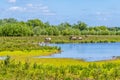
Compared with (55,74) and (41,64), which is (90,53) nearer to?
(41,64)

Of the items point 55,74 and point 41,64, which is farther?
point 41,64

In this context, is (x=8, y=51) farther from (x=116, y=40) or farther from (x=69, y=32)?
(x=69, y=32)

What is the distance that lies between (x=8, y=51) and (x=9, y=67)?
29.6 m

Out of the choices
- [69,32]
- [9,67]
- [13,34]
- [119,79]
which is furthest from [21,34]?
[119,79]

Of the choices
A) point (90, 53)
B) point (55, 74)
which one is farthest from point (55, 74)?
point (90, 53)

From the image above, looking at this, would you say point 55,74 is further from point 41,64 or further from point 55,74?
point 41,64

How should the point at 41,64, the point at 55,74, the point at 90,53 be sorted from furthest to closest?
the point at 90,53 < the point at 41,64 < the point at 55,74

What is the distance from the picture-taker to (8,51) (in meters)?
61.6

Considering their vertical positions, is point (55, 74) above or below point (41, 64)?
above

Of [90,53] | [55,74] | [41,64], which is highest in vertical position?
[55,74]

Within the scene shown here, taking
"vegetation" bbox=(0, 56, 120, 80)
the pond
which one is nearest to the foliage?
"vegetation" bbox=(0, 56, 120, 80)

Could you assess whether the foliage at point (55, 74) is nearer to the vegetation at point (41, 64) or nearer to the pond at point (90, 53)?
the vegetation at point (41, 64)

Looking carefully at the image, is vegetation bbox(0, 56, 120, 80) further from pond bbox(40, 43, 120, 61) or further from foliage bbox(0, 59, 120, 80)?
pond bbox(40, 43, 120, 61)

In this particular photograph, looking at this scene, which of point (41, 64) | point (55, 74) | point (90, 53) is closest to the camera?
point (55, 74)
